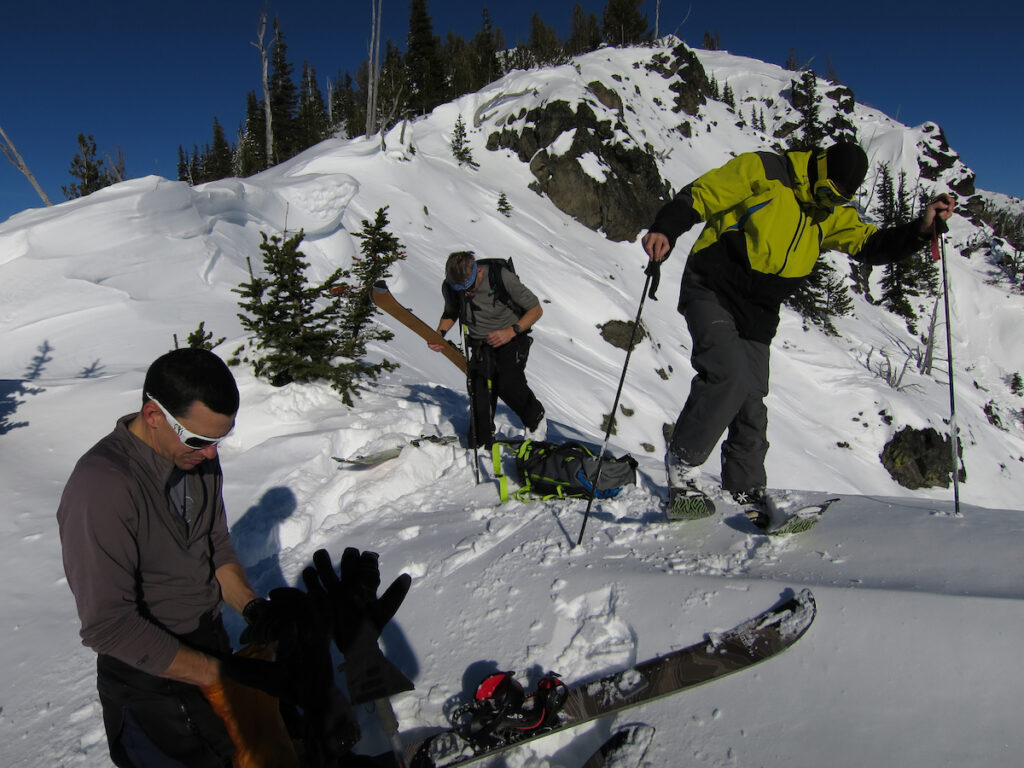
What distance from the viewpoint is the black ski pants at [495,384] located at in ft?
16.4

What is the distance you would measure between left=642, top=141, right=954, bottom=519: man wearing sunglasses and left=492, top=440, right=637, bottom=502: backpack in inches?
36.7

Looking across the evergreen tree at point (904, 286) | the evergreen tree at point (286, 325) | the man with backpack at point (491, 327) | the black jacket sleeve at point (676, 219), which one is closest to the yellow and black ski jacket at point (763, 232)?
the black jacket sleeve at point (676, 219)

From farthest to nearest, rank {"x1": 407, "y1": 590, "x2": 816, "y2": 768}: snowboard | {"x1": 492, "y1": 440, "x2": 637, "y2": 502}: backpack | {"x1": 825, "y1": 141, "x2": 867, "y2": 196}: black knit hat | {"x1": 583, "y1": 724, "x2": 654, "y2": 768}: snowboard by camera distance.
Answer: {"x1": 492, "y1": 440, "x2": 637, "y2": 502}: backpack < {"x1": 825, "y1": 141, "x2": 867, "y2": 196}: black knit hat < {"x1": 407, "y1": 590, "x2": 816, "y2": 768}: snowboard < {"x1": 583, "y1": 724, "x2": 654, "y2": 768}: snowboard

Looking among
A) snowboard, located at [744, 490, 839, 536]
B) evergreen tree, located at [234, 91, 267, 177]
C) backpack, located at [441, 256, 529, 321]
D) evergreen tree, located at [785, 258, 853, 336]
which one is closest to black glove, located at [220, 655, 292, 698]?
snowboard, located at [744, 490, 839, 536]

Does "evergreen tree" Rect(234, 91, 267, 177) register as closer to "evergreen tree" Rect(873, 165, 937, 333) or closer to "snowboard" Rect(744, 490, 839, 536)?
"snowboard" Rect(744, 490, 839, 536)

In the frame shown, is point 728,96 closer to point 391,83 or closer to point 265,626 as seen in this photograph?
Result: point 391,83

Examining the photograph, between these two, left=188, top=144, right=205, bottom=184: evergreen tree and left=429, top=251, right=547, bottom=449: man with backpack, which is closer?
left=429, top=251, right=547, bottom=449: man with backpack

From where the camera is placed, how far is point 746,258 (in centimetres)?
309

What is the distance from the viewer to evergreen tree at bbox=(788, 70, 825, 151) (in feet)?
193

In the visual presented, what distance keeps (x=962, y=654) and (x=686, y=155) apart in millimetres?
48246

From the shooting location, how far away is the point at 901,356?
1352 inches

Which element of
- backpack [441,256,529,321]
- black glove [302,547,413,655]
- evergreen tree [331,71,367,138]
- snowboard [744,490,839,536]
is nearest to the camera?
black glove [302,547,413,655]

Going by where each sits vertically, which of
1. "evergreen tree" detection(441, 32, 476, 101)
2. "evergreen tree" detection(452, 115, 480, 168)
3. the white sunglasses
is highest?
"evergreen tree" detection(441, 32, 476, 101)

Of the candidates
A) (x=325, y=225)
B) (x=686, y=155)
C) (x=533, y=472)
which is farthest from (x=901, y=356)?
(x=533, y=472)
